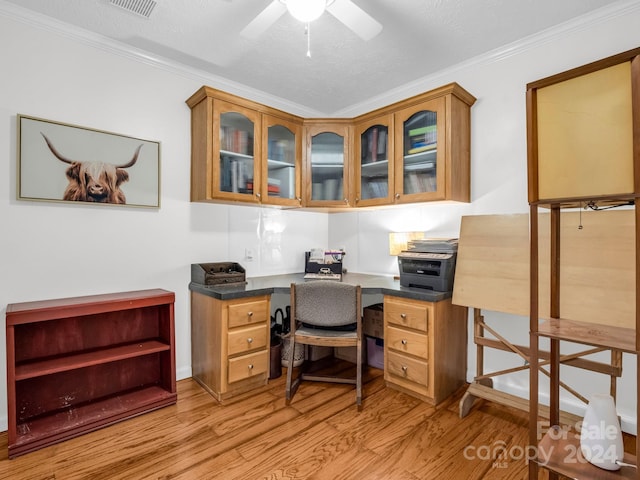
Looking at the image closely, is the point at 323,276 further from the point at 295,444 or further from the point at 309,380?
the point at 295,444

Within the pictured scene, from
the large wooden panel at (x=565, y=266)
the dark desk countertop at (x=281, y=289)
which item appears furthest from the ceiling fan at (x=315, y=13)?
the dark desk countertop at (x=281, y=289)

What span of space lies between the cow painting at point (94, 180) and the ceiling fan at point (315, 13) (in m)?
1.34

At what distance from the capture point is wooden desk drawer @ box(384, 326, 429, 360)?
91.0 inches

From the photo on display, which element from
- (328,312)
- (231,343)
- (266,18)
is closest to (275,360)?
(231,343)

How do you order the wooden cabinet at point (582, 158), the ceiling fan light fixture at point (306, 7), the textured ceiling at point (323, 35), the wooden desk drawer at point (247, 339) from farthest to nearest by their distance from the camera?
the wooden desk drawer at point (247, 339) → the textured ceiling at point (323, 35) → the ceiling fan light fixture at point (306, 7) → the wooden cabinet at point (582, 158)

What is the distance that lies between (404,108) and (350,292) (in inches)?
60.7

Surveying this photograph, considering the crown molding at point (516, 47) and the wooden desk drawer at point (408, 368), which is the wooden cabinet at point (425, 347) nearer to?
the wooden desk drawer at point (408, 368)

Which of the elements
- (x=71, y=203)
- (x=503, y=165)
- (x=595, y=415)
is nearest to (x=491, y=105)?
(x=503, y=165)

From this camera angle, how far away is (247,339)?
247cm

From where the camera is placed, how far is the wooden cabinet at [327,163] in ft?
10.2

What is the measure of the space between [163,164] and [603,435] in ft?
9.68

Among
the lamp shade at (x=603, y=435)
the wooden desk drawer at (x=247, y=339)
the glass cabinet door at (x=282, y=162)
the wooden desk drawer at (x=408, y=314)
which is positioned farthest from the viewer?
the glass cabinet door at (x=282, y=162)

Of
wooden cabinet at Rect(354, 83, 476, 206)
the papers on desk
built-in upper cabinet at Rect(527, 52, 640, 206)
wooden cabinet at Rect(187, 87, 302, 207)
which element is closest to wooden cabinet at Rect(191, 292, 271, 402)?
the papers on desk

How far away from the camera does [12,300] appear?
2031 millimetres
